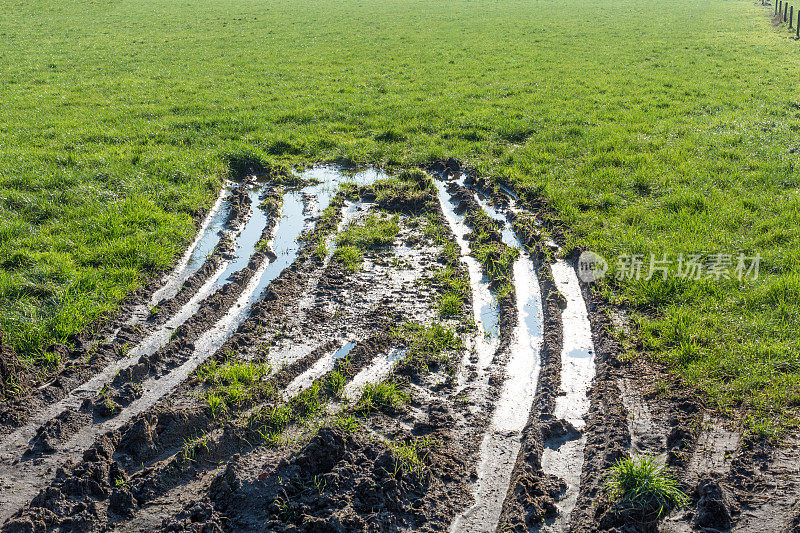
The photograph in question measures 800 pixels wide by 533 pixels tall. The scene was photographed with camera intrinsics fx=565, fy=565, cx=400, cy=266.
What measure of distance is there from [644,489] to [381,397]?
238cm

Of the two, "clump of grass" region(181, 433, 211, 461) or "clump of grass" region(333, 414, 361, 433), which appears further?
"clump of grass" region(333, 414, 361, 433)

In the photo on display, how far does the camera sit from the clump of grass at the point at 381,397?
5312 mm

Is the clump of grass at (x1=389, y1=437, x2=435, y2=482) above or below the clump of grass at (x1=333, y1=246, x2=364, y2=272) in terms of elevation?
below

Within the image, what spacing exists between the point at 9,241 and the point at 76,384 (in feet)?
12.2

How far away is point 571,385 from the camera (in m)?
5.72

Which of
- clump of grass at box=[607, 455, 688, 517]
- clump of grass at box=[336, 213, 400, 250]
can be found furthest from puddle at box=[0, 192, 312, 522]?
clump of grass at box=[607, 455, 688, 517]

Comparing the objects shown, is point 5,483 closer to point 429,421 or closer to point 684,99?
point 429,421

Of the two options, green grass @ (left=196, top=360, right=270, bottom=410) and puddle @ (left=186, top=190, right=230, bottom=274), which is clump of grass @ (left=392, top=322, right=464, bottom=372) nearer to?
green grass @ (left=196, top=360, right=270, bottom=410)

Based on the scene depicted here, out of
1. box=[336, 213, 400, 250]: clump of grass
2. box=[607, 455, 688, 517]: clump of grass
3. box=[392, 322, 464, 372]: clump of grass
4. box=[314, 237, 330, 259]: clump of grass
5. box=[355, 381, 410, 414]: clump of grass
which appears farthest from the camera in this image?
box=[336, 213, 400, 250]: clump of grass

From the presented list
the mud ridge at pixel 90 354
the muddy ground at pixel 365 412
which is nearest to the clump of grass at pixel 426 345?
the muddy ground at pixel 365 412

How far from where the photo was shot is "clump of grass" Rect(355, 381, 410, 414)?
17.4 ft

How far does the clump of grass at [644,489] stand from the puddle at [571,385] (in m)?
0.32

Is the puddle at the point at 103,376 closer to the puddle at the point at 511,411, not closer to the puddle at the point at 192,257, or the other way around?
the puddle at the point at 192,257

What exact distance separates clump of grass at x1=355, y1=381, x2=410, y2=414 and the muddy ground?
0.6 inches
